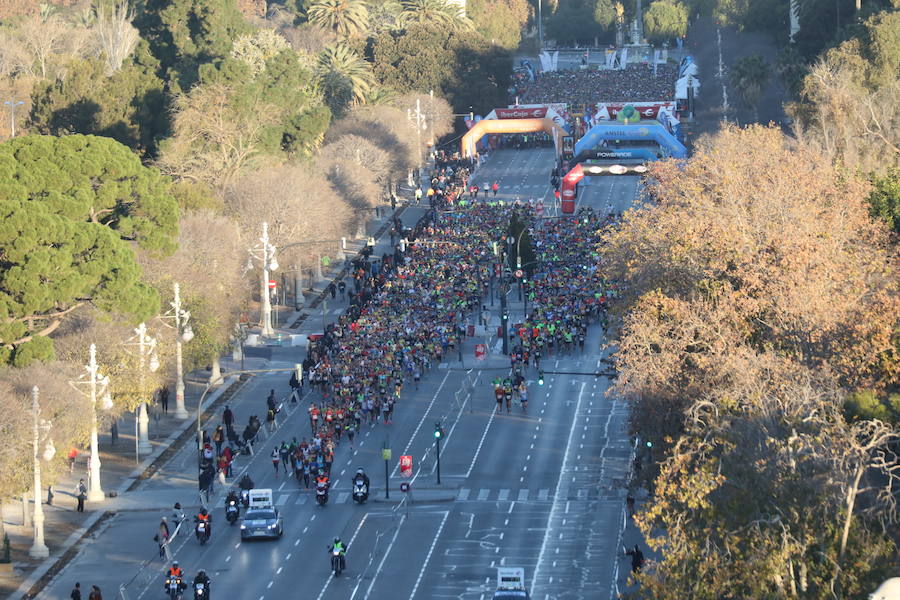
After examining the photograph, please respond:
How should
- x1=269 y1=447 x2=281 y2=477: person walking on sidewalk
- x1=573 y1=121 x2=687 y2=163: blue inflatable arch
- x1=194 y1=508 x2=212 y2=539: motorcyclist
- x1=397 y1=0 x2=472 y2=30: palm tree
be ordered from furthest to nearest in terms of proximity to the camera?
x1=397 y1=0 x2=472 y2=30: palm tree, x1=573 y1=121 x2=687 y2=163: blue inflatable arch, x1=269 y1=447 x2=281 y2=477: person walking on sidewalk, x1=194 y1=508 x2=212 y2=539: motorcyclist

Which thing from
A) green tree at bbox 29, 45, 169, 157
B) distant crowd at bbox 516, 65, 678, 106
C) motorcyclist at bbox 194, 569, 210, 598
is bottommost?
distant crowd at bbox 516, 65, 678, 106

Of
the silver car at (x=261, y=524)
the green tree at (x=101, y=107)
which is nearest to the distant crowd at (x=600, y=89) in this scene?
the green tree at (x=101, y=107)

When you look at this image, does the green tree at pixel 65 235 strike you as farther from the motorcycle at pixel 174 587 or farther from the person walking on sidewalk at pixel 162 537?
the motorcycle at pixel 174 587

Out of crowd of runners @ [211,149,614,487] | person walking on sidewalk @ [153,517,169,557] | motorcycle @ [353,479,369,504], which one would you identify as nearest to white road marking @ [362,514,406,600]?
motorcycle @ [353,479,369,504]

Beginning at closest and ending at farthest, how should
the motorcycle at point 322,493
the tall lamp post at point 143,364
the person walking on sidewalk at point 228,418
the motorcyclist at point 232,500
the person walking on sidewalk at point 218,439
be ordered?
the motorcyclist at point 232,500
the motorcycle at point 322,493
the tall lamp post at point 143,364
the person walking on sidewalk at point 218,439
the person walking on sidewalk at point 228,418

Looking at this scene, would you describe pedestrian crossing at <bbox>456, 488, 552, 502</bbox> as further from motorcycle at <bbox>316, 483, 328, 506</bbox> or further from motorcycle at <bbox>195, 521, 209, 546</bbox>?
motorcycle at <bbox>195, 521, 209, 546</bbox>
